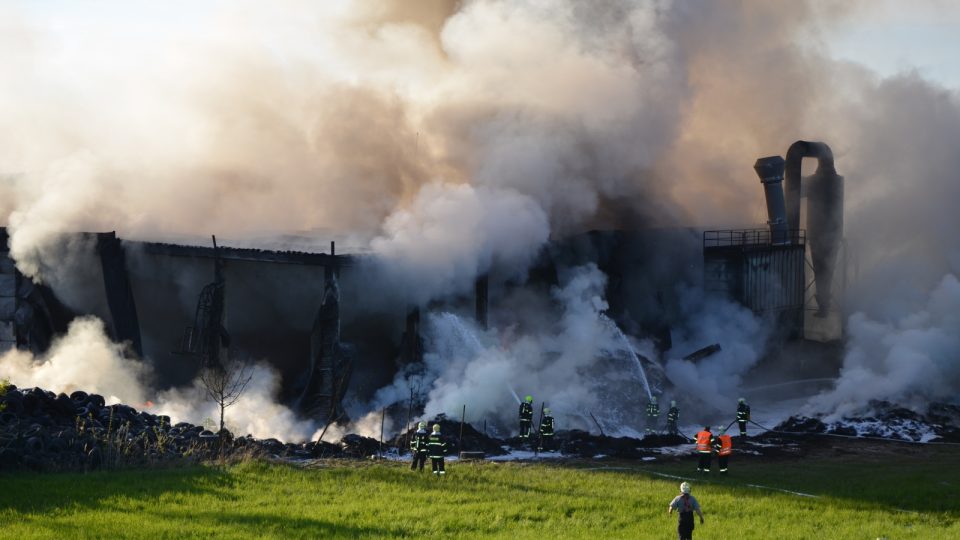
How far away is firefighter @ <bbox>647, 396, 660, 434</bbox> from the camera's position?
3353cm

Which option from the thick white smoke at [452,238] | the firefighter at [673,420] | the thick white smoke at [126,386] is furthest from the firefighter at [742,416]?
the thick white smoke at [126,386]

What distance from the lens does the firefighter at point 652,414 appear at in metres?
33.5

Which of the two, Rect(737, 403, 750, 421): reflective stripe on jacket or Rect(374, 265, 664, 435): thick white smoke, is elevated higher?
Rect(374, 265, 664, 435): thick white smoke

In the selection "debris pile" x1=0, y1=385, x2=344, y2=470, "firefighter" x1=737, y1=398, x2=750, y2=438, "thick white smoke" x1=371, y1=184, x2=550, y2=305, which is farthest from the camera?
"thick white smoke" x1=371, y1=184, x2=550, y2=305

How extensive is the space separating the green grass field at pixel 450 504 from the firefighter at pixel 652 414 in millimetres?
9196

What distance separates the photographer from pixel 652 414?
1316 inches

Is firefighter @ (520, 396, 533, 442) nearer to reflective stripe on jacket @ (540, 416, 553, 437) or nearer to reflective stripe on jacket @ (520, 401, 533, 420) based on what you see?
reflective stripe on jacket @ (520, 401, 533, 420)

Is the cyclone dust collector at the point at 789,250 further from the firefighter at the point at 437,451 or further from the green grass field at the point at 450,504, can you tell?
the firefighter at the point at 437,451

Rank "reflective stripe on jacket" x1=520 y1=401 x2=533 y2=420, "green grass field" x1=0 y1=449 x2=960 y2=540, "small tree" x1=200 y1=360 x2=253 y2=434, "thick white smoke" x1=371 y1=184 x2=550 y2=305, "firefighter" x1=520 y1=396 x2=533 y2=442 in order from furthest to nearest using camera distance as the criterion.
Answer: "thick white smoke" x1=371 y1=184 x2=550 y2=305
"small tree" x1=200 y1=360 x2=253 y2=434
"reflective stripe on jacket" x1=520 y1=401 x2=533 y2=420
"firefighter" x1=520 y1=396 x2=533 y2=442
"green grass field" x1=0 y1=449 x2=960 y2=540

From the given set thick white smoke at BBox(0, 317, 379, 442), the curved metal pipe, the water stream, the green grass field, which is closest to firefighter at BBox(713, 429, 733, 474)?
the green grass field

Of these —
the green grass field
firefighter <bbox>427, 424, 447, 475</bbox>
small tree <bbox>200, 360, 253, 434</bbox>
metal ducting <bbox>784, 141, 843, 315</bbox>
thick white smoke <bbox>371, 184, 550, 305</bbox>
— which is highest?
metal ducting <bbox>784, 141, 843, 315</bbox>

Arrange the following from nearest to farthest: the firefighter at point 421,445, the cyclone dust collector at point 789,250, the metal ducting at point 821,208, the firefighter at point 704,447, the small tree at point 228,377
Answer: the firefighter at point 421,445
the firefighter at point 704,447
the small tree at point 228,377
the cyclone dust collector at point 789,250
the metal ducting at point 821,208

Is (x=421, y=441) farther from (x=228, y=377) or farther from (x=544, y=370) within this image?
(x=544, y=370)

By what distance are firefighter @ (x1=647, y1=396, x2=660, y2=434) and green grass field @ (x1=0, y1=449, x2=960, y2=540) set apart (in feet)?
30.2
